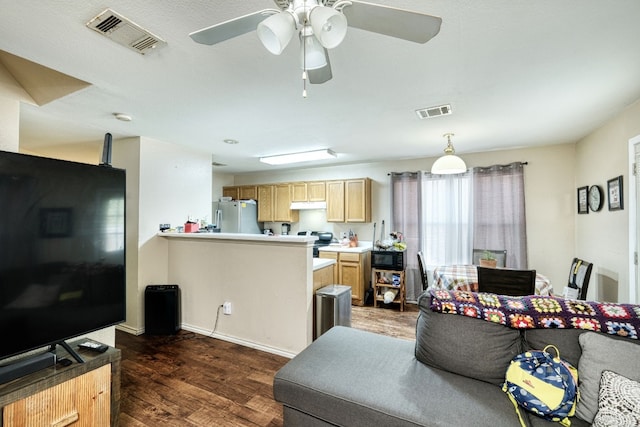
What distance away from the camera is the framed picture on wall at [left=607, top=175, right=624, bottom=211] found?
2.74 meters

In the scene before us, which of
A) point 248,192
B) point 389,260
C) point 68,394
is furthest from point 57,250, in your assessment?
point 248,192

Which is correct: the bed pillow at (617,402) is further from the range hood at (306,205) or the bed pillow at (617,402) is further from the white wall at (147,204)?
the range hood at (306,205)

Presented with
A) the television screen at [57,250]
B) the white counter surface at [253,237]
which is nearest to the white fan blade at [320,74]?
the television screen at [57,250]

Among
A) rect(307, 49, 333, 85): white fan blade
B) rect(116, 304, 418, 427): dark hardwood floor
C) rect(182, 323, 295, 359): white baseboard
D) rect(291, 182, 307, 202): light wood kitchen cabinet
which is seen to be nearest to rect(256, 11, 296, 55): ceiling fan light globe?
rect(307, 49, 333, 85): white fan blade

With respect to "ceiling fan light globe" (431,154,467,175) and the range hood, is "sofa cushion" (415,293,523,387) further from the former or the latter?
the range hood

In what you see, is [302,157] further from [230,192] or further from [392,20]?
[392,20]

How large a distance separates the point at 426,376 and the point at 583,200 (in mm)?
3601

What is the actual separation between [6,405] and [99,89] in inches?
84.4

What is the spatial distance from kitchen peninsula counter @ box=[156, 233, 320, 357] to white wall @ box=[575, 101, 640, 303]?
2974mm

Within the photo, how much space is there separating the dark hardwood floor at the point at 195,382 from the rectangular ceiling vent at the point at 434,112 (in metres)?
2.55

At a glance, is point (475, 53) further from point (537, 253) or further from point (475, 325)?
point (537, 253)

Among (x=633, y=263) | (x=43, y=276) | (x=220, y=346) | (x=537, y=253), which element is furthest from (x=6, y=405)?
(x=537, y=253)

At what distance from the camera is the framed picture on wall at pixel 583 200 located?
11.5ft

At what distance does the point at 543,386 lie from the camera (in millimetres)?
1312
